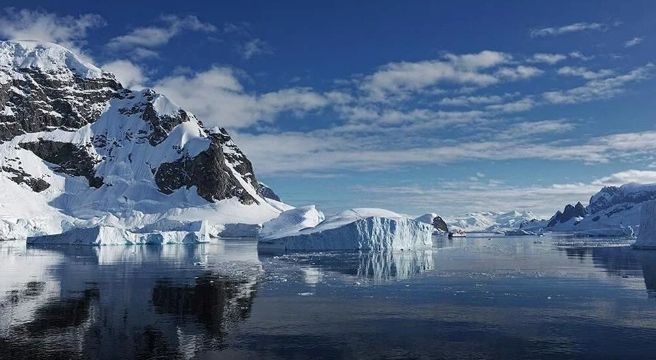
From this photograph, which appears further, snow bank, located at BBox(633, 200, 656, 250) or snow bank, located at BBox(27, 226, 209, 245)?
snow bank, located at BBox(27, 226, 209, 245)

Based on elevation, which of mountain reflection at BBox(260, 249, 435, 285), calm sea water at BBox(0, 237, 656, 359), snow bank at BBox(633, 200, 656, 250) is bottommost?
calm sea water at BBox(0, 237, 656, 359)

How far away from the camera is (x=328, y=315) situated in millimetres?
27578

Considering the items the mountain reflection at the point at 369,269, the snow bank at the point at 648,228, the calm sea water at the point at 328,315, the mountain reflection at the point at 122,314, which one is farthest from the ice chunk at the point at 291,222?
the mountain reflection at the point at 122,314

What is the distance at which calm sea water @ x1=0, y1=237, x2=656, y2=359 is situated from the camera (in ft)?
67.8

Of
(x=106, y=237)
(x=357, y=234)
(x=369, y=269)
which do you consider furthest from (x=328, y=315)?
(x=106, y=237)

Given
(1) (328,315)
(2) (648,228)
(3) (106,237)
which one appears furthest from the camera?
(3) (106,237)

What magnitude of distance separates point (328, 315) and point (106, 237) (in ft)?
316

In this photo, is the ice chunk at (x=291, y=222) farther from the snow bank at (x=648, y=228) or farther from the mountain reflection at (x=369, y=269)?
the snow bank at (x=648, y=228)

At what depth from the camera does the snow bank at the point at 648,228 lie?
3204 inches

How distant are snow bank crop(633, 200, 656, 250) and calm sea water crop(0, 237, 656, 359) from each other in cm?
3936

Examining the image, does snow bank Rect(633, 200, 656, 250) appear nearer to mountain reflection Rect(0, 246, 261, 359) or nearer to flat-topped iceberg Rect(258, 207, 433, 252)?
flat-topped iceberg Rect(258, 207, 433, 252)

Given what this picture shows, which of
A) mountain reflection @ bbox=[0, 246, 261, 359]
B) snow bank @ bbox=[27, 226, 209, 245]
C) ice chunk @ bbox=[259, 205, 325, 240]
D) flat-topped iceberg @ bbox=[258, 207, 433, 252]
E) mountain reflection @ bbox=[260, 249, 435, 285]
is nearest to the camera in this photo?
mountain reflection @ bbox=[0, 246, 261, 359]

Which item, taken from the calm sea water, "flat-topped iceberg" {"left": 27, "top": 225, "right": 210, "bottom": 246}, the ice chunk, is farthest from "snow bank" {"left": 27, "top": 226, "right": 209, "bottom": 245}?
the calm sea water

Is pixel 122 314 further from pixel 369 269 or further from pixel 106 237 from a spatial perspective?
pixel 106 237
